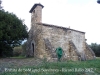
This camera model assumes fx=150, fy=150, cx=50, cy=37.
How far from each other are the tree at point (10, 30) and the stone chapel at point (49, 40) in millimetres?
1591

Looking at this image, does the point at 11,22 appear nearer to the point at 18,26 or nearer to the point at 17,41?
the point at 18,26

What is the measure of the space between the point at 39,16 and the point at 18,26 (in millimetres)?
2766

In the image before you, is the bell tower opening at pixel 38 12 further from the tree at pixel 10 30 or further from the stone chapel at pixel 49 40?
the tree at pixel 10 30

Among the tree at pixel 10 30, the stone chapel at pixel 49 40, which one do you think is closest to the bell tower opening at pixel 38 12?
the stone chapel at pixel 49 40

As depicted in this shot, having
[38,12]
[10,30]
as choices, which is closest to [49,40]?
[38,12]

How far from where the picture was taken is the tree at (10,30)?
46.6 ft

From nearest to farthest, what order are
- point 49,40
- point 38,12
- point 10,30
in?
1. point 10,30
2. point 49,40
3. point 38,12

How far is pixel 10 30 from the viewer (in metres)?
14.5

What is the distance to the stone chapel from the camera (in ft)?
49.1

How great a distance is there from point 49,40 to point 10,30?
157 inches

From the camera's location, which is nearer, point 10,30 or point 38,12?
point 10,30

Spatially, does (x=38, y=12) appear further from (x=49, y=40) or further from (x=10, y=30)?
(x=10, y=30)

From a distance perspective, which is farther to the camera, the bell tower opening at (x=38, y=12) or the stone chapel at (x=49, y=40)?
the bell tower opening at (x=38, y=12)

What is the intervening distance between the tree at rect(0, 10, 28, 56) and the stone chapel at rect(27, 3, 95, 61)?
1.59 metres
